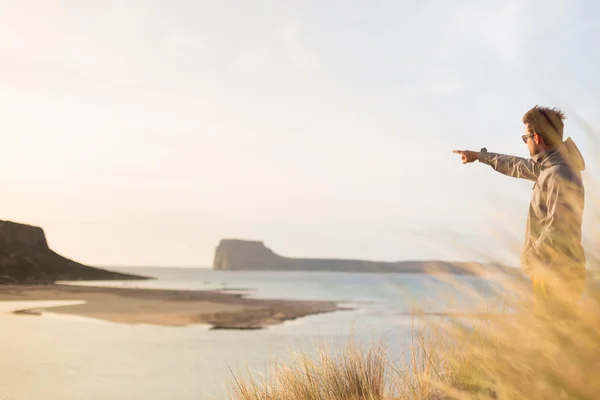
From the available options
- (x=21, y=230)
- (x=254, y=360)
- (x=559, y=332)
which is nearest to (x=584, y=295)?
(x=559, y=332)

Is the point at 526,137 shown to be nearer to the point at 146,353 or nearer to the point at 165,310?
the point at 146,353

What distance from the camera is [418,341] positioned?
4387 millimetres

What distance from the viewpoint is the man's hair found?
142 inches

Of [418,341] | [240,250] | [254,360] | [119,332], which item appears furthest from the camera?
[240,250]

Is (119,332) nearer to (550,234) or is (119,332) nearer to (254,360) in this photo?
(254,360)

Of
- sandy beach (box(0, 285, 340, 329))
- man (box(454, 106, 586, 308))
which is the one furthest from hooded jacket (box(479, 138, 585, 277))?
sandy beach (box(0, 285, 340, 329))

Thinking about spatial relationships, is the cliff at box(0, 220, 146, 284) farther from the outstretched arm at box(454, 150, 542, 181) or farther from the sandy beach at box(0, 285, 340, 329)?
the outstretched arm at box(454, 150, 542, 181)

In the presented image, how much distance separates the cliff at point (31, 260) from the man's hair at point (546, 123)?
39.1 metres

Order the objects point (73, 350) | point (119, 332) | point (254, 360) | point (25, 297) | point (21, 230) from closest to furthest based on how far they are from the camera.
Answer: point (254, 360) → point (73, 350) → point (119, 332) → point (25, 297) → point (21, 230)

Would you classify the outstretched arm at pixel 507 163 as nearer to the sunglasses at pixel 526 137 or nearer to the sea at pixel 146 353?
the sunglasses at pixel 526 137

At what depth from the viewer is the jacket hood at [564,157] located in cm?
334

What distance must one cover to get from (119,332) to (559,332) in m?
15.0

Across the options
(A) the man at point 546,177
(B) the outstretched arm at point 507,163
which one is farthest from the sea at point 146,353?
(B) the outstretched arm at point 507,163

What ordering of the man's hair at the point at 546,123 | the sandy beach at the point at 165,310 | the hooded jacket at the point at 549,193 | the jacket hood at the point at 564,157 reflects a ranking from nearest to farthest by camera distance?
the hooded jacket at the point at 549,193 < the jacket hood at the point at 564,157 < the man's hair at the point at 546,123 < the sandy beach at the point at 165,310
